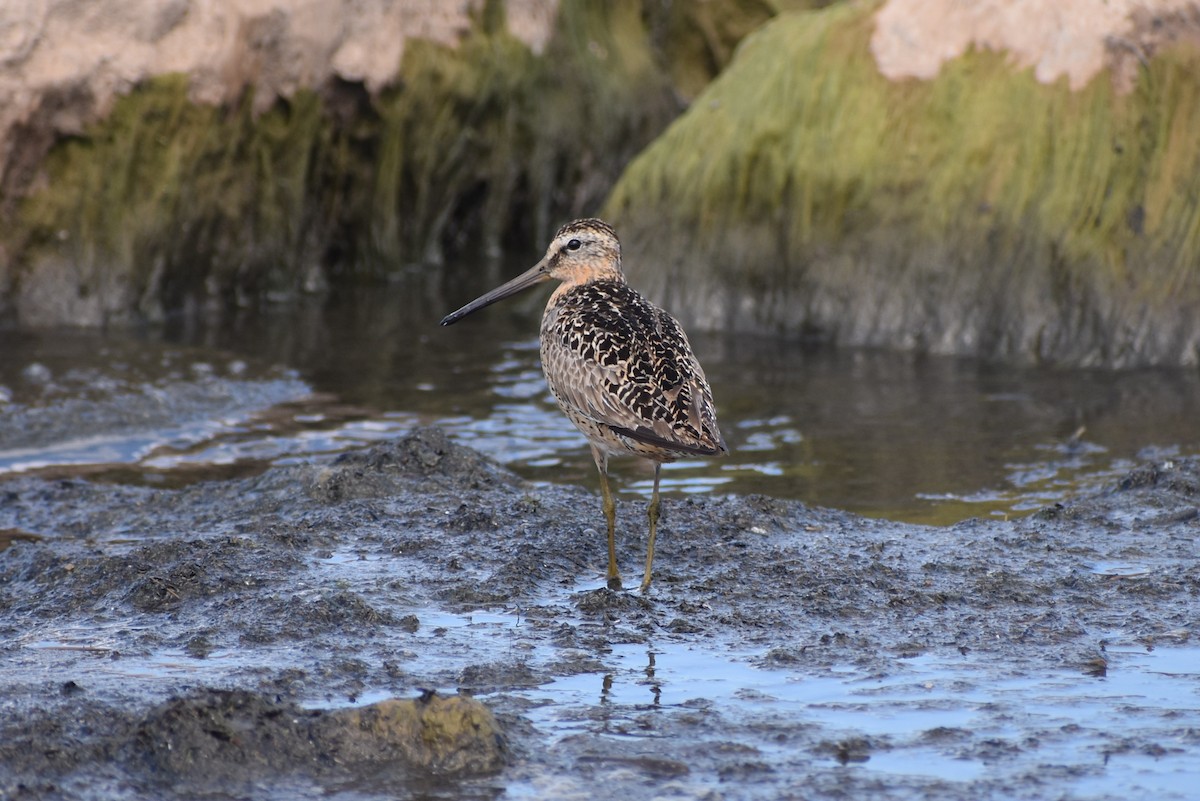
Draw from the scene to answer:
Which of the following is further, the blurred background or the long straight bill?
the blurred background

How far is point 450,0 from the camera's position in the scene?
1273cm

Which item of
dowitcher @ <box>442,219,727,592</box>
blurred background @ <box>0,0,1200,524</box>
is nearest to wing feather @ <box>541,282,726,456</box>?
dowitcher @ <box>442,219,727,592</box>

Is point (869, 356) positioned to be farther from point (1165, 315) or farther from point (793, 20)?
point (793, 20)

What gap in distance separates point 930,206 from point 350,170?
15.3 feet

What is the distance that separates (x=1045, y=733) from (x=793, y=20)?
8455 millimetres

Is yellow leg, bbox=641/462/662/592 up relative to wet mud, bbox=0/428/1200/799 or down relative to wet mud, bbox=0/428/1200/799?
up

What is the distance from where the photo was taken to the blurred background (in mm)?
8328

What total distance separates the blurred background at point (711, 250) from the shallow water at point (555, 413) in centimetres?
3

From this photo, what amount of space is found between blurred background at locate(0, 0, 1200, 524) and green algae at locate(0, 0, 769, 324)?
3 centimetres

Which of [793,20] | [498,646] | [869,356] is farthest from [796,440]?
[793,20]

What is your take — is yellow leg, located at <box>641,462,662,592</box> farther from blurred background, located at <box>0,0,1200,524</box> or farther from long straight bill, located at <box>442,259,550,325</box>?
blurred background, located at <box>0,0,1200,524</box>

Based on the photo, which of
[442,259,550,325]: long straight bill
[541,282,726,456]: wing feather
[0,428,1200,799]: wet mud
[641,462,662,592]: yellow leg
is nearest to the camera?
[0,428,1200,799]: wet mud

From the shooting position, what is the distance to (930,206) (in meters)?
10.3

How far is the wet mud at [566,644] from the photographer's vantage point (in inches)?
155
